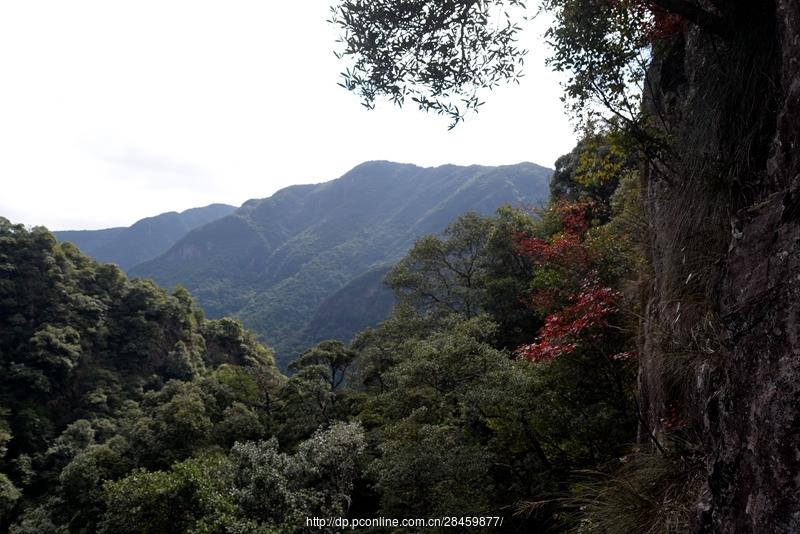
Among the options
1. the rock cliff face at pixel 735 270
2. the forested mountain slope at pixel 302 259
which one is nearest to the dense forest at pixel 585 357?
the rock cliff face at pixel 735 270

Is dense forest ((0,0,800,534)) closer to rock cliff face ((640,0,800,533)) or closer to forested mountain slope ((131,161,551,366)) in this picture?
rock cliff face ((640,0,800,533))

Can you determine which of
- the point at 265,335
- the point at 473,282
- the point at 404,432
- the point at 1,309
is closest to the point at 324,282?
the point at 265,335

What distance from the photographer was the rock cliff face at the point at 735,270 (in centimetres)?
220

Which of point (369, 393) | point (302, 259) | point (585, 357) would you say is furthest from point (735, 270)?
point (302, 259)

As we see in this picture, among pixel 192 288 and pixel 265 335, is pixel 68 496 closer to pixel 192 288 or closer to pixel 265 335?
pixel 265 335

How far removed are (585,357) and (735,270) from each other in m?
5.83

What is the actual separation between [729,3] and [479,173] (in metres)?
203

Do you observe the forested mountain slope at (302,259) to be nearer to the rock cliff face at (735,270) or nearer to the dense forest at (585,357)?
the dense forest at (585,357)

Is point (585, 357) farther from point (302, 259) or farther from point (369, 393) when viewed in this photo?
point (302, 259)

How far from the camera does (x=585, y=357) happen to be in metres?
8.12

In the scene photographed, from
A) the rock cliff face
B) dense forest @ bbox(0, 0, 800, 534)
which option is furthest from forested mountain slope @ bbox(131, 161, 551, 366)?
the rock cliff face

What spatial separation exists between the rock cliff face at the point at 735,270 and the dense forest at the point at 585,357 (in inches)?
0.6

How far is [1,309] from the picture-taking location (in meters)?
33.6

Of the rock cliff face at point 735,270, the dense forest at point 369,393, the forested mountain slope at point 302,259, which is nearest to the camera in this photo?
the rock cliff face at point 735,270
